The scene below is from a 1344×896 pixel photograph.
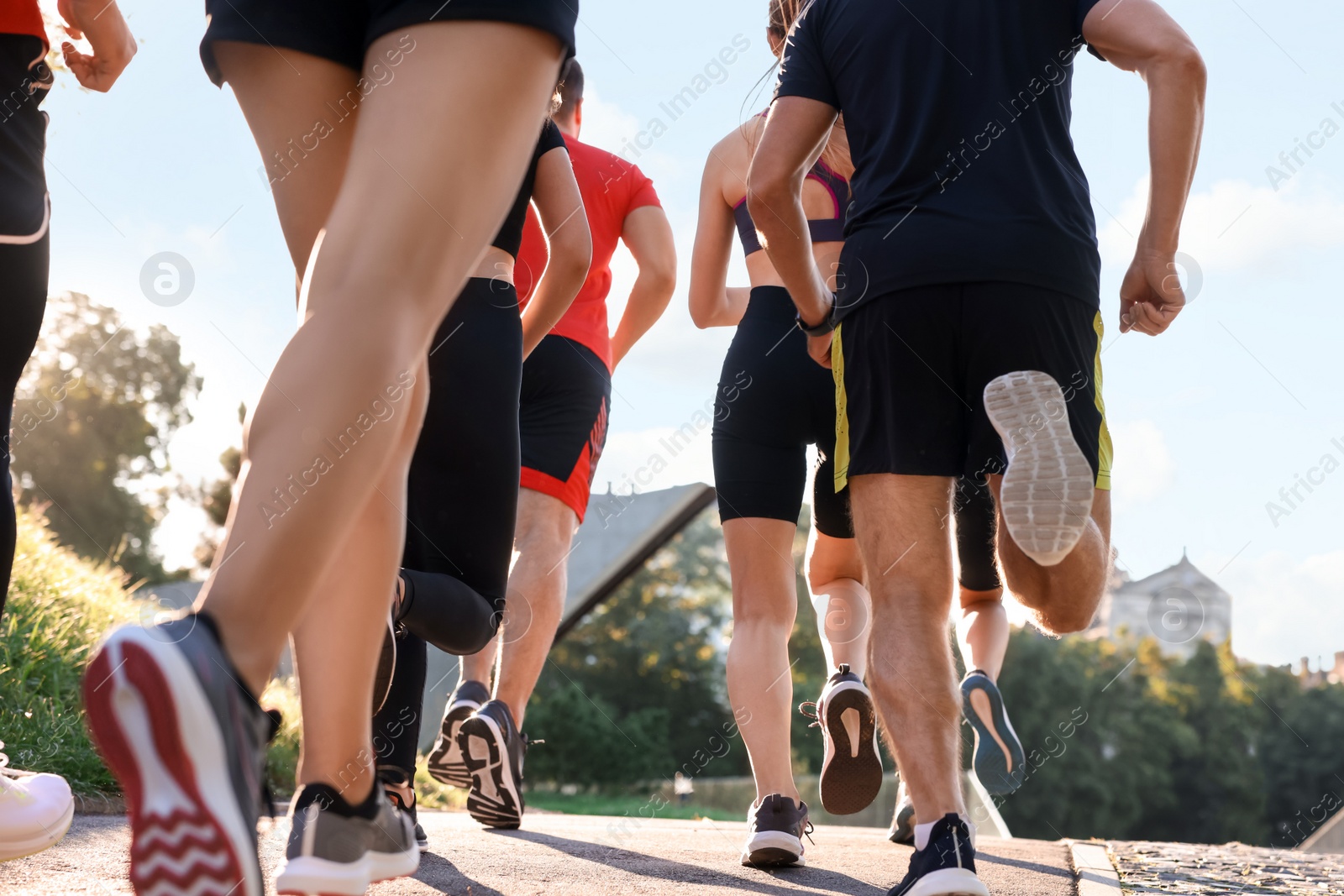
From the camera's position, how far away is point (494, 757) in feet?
10.5

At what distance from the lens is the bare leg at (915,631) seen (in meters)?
2.16

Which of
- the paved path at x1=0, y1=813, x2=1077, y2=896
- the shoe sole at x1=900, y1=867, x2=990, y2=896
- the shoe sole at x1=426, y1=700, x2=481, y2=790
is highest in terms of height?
the shoe sole at x1=426, y1=700, x2=481, y2=790

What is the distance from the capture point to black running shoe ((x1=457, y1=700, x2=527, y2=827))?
10.4 ft

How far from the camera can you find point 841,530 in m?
3.51

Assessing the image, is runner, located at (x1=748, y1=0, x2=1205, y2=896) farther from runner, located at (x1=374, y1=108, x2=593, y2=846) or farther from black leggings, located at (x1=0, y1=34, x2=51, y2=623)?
black leggings, located at (x1=0, y1=34, x2=51, y2=623)

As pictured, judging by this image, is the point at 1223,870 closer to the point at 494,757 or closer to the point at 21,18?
the point at 494,757

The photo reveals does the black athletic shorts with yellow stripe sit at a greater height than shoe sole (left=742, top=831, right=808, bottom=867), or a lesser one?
greater

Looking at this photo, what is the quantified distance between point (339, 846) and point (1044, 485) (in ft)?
4.32

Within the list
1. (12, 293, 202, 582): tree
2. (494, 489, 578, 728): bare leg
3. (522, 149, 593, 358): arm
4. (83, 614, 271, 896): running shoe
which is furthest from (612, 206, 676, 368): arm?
(12, 293, 202, 582): tree

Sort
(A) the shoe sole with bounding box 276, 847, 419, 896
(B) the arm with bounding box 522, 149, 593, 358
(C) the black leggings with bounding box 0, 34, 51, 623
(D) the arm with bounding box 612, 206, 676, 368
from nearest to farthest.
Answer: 1. (A) the shoe sole with bounding box 276, 847, 419, 896
2. (C) the black leggings with bounding box 0, 34, 51, 623
3. (B) the arm with bounding box 522, 149, 593, 358
4. (D) the arm with bounding box 612, 206, 676, 368

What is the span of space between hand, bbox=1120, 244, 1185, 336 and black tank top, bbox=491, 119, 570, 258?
4.40 ft

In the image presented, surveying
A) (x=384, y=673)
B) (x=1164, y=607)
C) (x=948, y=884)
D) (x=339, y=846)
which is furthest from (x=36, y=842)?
(x=1164, y=607)

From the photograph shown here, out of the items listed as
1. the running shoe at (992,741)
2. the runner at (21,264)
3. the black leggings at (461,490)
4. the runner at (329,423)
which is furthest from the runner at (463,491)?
the running shoe at (992,741)

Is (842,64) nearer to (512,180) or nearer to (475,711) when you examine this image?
(512,180)
